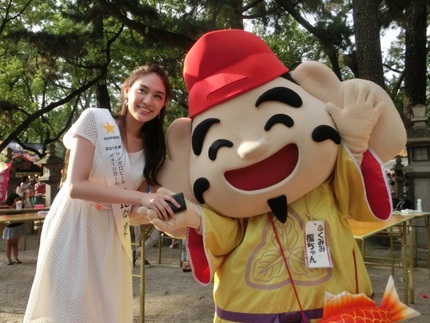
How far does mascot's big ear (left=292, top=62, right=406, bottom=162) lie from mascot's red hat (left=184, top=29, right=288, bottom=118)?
133mm

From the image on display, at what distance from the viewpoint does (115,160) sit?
1945 millimetres

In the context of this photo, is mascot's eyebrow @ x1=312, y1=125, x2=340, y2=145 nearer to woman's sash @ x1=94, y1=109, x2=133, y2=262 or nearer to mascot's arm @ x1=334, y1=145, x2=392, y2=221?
mascot's arm @ x1=334, y1=145, x2=392, y2=221

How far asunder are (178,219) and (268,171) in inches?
18.1

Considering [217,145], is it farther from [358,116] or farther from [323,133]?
[358,116]

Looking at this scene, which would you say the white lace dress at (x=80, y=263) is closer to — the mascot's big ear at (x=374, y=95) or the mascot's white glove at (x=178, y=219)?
the mascot's white glove at (x=178, y=219)

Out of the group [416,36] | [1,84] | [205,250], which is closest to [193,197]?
[205,250]

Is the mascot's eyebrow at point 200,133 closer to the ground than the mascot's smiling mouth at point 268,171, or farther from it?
farther from it

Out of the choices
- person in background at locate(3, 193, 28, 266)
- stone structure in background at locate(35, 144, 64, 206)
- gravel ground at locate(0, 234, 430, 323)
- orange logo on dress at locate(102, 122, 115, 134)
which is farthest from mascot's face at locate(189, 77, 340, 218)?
stone structure in background at locate(35, 144, 64, 206)

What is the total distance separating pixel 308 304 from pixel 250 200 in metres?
0.51

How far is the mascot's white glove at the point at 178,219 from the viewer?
1.84 m

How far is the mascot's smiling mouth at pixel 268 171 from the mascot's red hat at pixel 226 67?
1.16ft

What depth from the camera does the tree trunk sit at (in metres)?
6.32

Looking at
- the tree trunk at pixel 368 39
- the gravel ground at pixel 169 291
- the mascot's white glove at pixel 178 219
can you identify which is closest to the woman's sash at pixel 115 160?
the mascot's white glove at pixel 178 219

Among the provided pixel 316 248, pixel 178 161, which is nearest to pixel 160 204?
pixel 178 161
